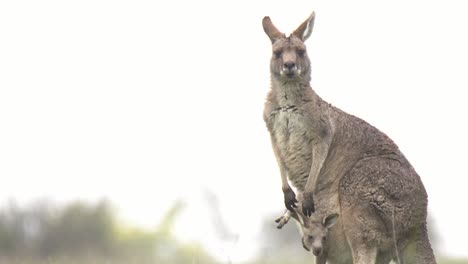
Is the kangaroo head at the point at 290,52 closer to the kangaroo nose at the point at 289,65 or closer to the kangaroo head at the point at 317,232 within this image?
the kangaroo nose at the point at 289,65

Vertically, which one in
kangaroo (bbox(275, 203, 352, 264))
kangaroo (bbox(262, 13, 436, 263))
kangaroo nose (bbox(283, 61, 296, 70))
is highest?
kangaroo nose (bbox(283, 61, 296, 70))

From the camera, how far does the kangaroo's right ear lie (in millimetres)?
9305

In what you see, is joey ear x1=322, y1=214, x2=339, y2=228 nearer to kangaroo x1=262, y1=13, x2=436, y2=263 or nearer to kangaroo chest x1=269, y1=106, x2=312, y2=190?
kangaroo x1=262, y1=13, x2=436, y2=263

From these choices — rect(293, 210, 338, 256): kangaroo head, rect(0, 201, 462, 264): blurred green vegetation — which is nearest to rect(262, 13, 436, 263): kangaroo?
rect(293, 210, 338, 256): kangaroo head

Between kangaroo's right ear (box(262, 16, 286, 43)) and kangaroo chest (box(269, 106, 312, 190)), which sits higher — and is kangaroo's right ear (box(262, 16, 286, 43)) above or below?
above

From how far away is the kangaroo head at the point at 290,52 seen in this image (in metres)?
9.04

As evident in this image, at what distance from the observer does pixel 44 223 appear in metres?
18.3

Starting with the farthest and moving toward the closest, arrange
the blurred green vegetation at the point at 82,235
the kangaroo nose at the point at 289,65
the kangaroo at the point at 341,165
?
1. the blurred green vegetation at the point at 82,235
2. the kangaroo nose at the point at 289,65
3. the kangaroo at the point at 341,165

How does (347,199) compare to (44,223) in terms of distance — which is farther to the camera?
(44,223)

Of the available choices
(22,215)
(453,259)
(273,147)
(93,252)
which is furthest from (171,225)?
(273,147)

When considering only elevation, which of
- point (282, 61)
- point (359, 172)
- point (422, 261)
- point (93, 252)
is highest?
point (282, 61)

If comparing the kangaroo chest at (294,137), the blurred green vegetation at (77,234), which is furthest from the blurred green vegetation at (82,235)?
the kangaroo chest at (294,137)

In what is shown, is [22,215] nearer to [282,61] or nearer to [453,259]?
[453,259]

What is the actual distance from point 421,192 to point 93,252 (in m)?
9.29
